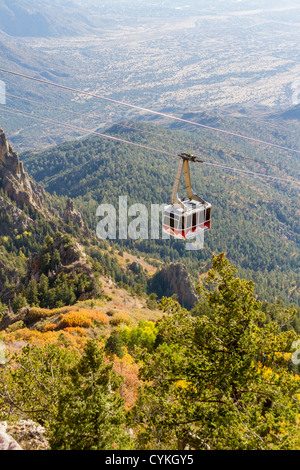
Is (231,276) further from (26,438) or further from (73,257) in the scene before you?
(73,257)

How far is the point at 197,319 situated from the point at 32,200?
164m

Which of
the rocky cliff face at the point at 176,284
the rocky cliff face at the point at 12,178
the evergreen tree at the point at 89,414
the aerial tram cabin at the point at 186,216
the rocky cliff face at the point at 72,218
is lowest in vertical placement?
the rocky cliff face at the point at 176,284

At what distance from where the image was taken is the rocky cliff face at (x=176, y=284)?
13812 centimetres

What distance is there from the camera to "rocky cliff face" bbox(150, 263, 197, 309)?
453ft

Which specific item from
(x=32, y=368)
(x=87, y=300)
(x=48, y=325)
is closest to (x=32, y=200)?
(x=87, y=300)

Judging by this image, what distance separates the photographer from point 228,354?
1866 cm

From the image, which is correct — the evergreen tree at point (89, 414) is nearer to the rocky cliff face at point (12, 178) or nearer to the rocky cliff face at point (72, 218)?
the rocky cliff face at point (72, 218)

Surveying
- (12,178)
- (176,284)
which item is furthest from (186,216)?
(12,178)

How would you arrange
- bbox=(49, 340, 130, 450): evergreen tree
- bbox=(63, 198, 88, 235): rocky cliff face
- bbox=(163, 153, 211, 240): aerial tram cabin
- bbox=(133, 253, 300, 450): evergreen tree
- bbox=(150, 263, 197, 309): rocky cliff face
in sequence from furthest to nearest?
bbox=(63, 198, 88, 235): rocky cliff face
bbox=(150, 263, 197, 309): rocky cliff face
bbox=(163, 153, 211, 240): aerial tram cabin
bbox=(133, 253, 300, 450): evergreen tree
bbox=(49, 340, 130, 450): evergreen tree

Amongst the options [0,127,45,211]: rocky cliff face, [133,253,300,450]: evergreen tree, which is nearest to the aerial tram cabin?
[133,253,300,450]: evergreen tree

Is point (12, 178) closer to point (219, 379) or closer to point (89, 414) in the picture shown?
point (89, 414)

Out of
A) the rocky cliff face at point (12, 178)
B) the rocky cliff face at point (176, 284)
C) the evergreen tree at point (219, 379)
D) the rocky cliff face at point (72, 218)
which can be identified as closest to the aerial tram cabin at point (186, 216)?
the evergreen tree at point (219, 379)

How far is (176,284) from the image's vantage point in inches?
5699

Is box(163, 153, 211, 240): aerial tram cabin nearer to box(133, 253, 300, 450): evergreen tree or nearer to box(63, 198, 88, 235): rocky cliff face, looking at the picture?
box(133, 253, 300, 450): evergreen tree
